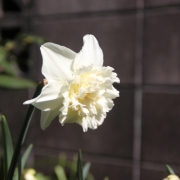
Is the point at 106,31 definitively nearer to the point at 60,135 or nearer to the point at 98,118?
the point at 60,135

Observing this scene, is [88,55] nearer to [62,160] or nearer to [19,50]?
[62,160]

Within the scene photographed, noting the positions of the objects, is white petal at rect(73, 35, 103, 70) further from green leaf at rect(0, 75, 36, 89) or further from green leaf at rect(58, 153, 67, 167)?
green leaf at rect(58, 153, 67, 167)

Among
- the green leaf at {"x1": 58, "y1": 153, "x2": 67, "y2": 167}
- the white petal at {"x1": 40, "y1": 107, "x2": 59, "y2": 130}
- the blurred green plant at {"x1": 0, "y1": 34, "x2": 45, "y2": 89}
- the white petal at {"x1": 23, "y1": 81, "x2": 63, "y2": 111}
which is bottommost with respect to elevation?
the white petal at {"x1": 40, "y1": 107, "x2": 59, "y2": 130}

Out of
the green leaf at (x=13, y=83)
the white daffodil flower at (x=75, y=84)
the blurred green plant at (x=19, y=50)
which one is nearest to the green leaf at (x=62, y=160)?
the blurred green plant at (x=19, y=50)

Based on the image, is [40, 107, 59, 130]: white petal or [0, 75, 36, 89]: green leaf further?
[0, 75, 36, 89]: green leaf

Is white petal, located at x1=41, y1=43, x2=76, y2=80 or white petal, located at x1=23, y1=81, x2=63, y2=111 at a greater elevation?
white petal, located at x1=41, y1=43, x2=76, y2=80

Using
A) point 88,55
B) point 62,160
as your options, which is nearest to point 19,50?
point 62,160

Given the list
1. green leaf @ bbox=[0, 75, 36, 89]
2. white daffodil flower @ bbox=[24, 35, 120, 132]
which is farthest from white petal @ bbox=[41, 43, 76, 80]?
green leaf @ bbox=[0, 75, 36, 89]

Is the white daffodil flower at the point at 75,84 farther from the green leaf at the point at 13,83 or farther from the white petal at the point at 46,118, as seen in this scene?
the green leaf at the point at 13,83
